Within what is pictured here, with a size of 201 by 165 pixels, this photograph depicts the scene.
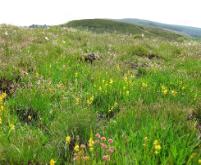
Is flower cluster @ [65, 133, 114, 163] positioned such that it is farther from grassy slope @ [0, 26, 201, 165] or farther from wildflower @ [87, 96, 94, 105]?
wildflower @ [87, 96, 94, 105]

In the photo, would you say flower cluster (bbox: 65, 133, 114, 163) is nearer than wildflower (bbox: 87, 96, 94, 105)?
Yes

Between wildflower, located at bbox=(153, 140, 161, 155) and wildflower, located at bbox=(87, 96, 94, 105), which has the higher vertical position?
wildflower, located at bbox=(153, 140, 161, 155)

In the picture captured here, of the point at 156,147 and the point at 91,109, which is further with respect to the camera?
the point at 91,109

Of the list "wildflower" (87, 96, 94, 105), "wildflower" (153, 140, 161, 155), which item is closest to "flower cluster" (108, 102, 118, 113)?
"wildflower" (87, 96, 94, 105)

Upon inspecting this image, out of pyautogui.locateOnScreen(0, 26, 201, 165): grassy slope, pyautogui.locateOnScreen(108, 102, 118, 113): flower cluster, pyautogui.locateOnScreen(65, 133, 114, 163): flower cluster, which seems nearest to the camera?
pyautogui.locateOnScreen(65, 133, 114, 163): flower cluster

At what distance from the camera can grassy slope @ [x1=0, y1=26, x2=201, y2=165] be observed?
410 cm

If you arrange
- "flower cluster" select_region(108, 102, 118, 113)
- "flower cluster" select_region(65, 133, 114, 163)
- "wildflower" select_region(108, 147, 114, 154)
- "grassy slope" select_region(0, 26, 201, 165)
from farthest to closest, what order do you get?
"flower cluster" select_region(108, 102, 118, 113) < "grassy slope" select_region(0, 26, 201, 165) < "wildflower" select_region(108, 147, 114, 154) < "flower cluster" select_region(65, 133, 114, 163)

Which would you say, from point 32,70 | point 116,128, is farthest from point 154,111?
point 32,70

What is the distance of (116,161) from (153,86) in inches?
150

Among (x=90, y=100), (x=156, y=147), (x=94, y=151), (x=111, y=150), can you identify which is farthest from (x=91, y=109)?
(x=156, y=147)

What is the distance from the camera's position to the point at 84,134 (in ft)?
15.9

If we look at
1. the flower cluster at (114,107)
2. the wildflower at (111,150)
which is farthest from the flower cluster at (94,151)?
the flower cluster at (114,107)

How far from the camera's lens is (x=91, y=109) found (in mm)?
5996

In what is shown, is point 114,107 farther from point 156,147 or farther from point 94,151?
point 156,147
